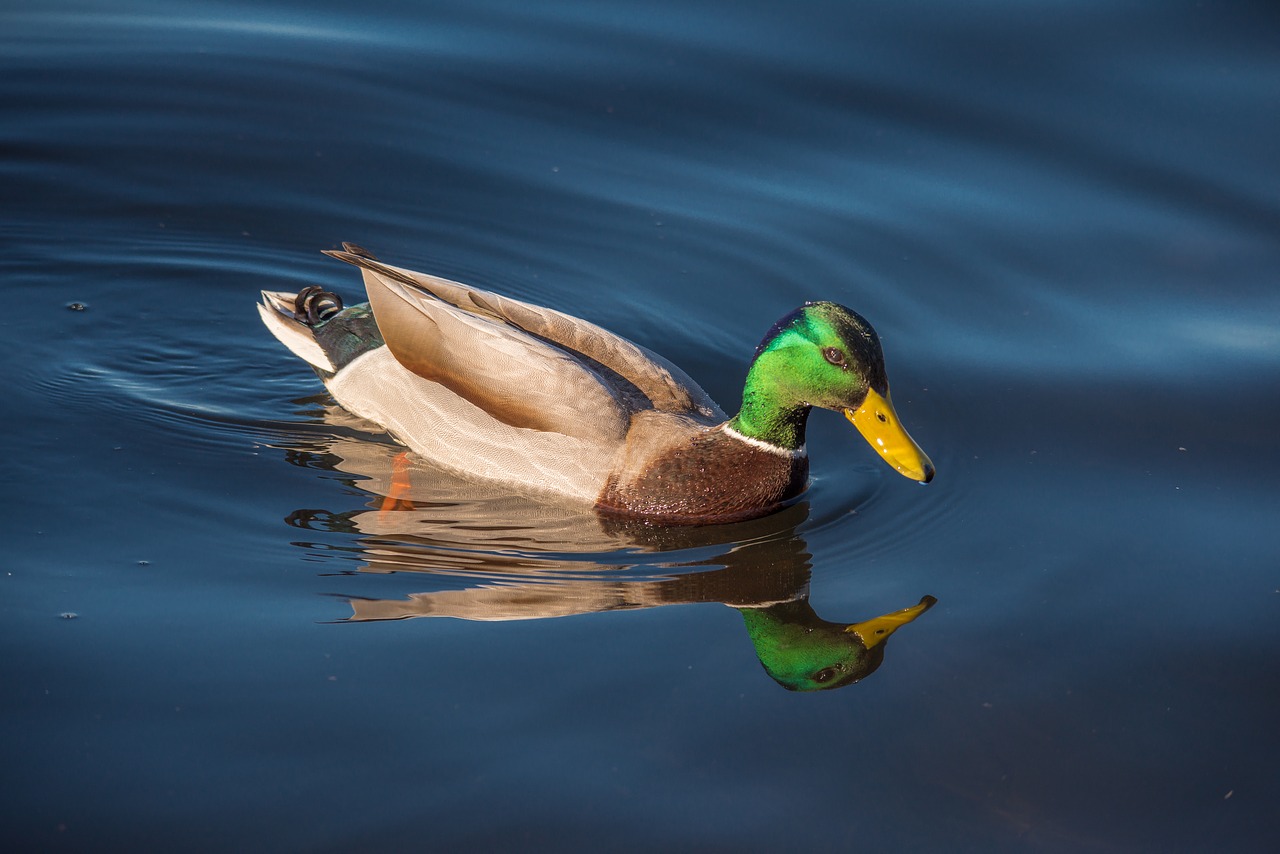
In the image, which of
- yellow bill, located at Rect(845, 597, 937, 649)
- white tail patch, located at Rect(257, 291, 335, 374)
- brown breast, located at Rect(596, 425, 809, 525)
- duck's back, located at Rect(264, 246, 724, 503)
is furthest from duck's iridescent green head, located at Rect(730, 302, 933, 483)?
white tail patch, located at Rect(257, 291, 335, 374)

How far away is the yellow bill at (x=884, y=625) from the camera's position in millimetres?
5184

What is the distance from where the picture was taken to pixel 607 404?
19.6 ft

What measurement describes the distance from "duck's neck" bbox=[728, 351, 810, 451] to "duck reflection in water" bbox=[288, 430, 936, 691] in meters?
0.31

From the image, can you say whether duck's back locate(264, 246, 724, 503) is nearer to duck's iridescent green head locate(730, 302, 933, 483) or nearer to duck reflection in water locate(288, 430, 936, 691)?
duck reflection in water locate(288, 430, 936, 691)

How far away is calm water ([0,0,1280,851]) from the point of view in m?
4.43

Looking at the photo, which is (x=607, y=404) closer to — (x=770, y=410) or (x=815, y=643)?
(x=770, y=410)

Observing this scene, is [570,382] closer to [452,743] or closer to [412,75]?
[452,743]

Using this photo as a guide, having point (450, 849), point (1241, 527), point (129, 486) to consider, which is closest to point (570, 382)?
point (129, 486)

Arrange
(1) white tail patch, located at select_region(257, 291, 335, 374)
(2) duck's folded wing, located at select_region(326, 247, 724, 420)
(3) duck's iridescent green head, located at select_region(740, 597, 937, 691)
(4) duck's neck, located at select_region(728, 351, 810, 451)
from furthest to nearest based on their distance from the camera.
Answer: (1) white tail patch, located at select_region(257, 291, 335, 374), (2) duck's folded wing, located at select_region(326, 247, 724, 420), (4) duck's neck, located at select_region(728, 351, 810, 451), (3) duck's iridescent green head, located at select_region(740, 597, 937, 691)

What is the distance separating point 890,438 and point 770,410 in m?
0.51

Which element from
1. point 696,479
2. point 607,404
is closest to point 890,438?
point 696,479

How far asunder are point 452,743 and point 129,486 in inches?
82.3

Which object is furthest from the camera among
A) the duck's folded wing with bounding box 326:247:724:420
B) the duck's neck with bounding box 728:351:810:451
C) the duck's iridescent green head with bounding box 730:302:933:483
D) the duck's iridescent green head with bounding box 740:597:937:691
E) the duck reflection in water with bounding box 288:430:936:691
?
the duck's folded wing with bounding box 326:247:724:420

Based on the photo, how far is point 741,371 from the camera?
23.1 ft
